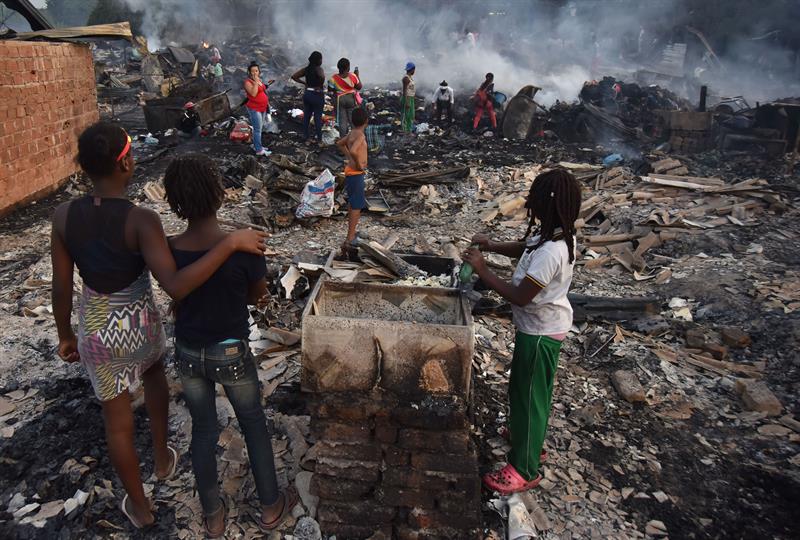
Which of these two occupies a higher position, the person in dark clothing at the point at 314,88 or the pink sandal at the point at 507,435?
the person in dark clothing at the point at 314,88

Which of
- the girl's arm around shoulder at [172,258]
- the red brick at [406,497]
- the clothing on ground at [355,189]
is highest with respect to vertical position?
the girl's arm around shoulder at [172,258]

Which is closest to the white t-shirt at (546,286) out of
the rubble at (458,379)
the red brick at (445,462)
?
the rubble at (458,379)

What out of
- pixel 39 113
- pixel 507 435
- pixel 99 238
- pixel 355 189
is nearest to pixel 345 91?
pixel 355 189

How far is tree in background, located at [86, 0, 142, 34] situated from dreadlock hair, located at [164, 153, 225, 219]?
113 feet

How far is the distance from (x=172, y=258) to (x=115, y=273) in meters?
0.33

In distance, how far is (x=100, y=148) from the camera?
2.21 m

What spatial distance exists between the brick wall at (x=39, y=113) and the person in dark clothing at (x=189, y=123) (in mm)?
2754

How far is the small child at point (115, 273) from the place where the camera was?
7.19 ft

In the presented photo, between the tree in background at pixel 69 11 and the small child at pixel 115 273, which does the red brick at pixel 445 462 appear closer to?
the small child at pixel 115 273

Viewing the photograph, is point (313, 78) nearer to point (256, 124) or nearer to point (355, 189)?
point (256, 124)

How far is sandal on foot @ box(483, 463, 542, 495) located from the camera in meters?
3.05

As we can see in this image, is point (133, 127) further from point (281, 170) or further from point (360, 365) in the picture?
point (360, 365)

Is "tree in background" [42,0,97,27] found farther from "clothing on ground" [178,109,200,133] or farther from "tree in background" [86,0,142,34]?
"clothing on ground" [178,109,200,133]

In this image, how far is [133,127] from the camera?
1357 centimetres
